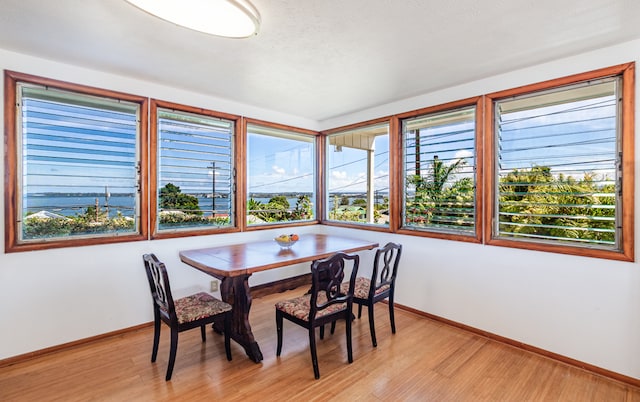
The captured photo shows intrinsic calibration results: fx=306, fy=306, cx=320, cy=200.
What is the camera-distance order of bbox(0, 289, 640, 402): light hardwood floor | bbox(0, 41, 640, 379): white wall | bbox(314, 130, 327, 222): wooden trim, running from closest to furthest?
bbox(0, 289, 640, 402): light hardwood floor → bbox(0, 41, 640, 379): white wall → bbox(314, 130, 327, 222): wooden trim

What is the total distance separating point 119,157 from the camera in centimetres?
295

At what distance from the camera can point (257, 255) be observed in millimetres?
2771

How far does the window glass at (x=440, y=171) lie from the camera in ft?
10.2

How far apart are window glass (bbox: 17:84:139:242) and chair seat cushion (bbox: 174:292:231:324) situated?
1073 millimetres

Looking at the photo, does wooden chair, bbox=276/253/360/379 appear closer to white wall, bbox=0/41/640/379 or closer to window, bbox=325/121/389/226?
white wall, bbox=0/41/640/379

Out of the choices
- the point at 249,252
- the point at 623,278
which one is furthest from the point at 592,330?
the point at 249,252

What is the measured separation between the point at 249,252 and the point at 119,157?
156 centimetres

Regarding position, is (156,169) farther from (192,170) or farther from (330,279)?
(330,279)

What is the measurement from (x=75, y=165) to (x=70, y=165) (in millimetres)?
35

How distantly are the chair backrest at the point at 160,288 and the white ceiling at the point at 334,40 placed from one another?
1567 millimetres

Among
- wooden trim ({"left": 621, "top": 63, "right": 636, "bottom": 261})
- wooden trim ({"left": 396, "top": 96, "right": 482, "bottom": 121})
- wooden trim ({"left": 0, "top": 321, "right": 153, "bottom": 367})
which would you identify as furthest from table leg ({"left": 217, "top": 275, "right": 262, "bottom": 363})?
wooden trim ({"left": 621, "top": 63, "right": 636, "bottom": 261})

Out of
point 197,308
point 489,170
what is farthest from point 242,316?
point 489,170

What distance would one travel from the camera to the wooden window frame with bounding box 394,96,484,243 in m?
2.93

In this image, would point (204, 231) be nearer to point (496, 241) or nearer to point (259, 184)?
point (259, 184)
